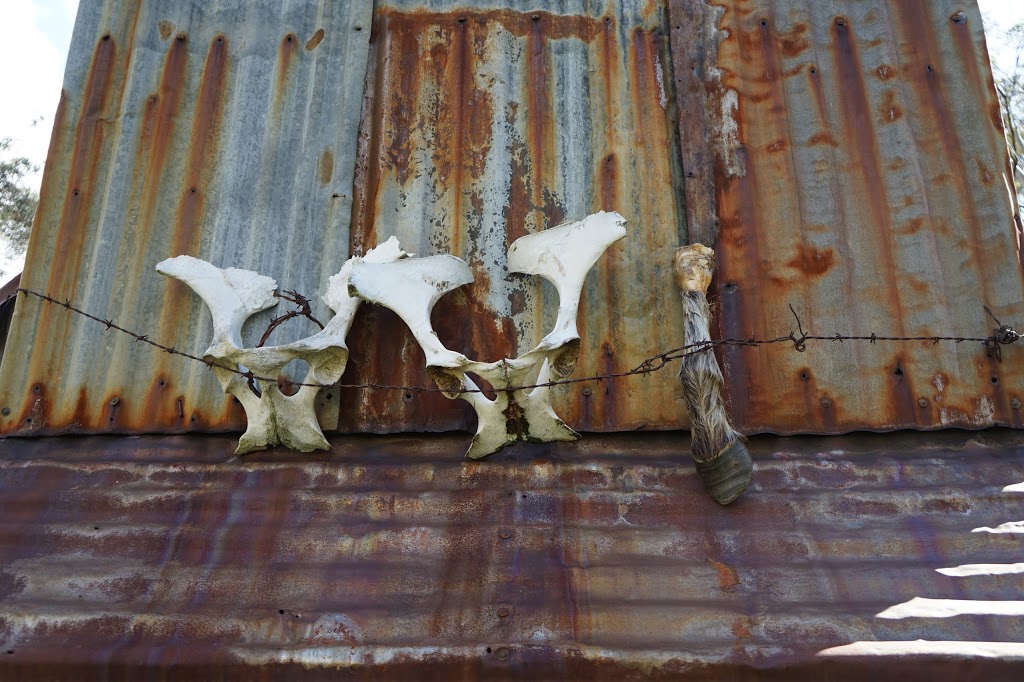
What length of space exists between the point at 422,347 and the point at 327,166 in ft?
4.13

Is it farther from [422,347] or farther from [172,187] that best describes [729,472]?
[172,187]

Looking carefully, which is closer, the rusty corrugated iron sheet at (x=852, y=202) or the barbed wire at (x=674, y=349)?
the barbed wire at (x=674, y=349)

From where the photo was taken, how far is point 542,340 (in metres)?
3.40

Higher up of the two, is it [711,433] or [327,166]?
[327,166]

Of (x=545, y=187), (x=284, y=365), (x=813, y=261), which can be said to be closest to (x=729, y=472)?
(x=813, y=261)

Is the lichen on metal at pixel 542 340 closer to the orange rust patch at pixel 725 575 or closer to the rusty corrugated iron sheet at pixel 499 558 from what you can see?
the rusty corrugated iron sheet at pixel 499 558

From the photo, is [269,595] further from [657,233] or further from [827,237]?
[827,237]

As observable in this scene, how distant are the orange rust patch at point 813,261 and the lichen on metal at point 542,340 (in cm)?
87

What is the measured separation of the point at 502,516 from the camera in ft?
10.5

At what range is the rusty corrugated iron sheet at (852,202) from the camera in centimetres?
354

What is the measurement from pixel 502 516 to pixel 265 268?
1703 millimetres

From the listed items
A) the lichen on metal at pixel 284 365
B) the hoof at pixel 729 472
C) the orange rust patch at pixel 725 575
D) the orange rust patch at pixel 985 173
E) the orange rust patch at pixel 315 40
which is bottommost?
the orange rust patch at pixel 725 575

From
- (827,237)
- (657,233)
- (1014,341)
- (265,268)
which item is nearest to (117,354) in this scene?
(265,268)

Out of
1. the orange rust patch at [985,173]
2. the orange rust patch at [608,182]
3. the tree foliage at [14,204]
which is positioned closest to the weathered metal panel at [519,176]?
the orange rust patch at [608,182]
